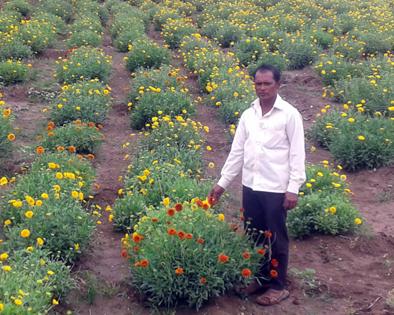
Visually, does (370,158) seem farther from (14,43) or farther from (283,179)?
(14,43)

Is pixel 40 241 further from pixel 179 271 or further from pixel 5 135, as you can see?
pixel 5 135

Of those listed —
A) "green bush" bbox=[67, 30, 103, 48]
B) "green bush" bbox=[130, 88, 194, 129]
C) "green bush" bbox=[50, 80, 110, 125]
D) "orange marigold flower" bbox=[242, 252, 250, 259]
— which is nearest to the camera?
"orange marigold flower" bbox=[242, 252, 250, 259]

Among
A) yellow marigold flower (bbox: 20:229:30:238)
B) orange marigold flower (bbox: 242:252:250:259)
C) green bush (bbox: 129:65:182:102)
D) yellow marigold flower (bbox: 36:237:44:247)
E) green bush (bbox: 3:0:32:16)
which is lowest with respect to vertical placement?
green bush (bbox: 3:0:32:16)

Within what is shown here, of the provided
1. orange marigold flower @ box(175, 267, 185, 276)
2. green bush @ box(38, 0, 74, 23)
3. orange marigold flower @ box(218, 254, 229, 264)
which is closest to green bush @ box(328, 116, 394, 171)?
orange marigold flower @ box(218, 254, 229, 264)

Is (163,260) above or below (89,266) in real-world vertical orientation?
above

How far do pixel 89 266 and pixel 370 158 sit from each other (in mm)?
3831

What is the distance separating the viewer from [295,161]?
4.19m

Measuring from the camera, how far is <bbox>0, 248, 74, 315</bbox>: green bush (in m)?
3.57

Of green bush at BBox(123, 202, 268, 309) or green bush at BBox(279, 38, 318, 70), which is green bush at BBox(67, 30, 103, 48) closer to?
green bush at BBox(279, 38, 318, 70)

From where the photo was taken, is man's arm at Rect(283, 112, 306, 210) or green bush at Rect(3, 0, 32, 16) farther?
green bush at Rect(3, 0, 32, 16)

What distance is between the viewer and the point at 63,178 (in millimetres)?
5527

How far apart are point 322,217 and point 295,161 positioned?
1.54 meters

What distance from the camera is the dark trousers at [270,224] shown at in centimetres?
429

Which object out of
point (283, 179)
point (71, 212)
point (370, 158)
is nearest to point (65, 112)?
point (71, 212)
